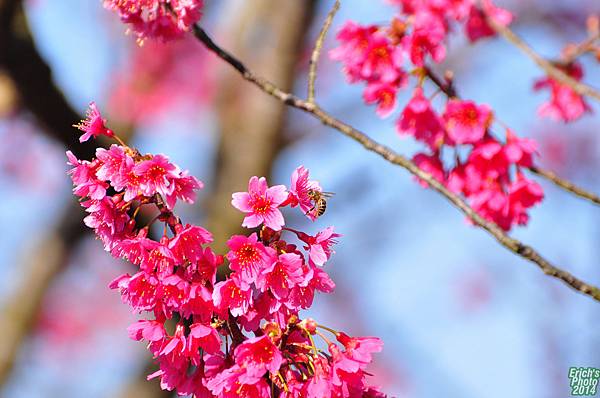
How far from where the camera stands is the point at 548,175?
1.68 metres

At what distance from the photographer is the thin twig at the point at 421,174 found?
1332mm

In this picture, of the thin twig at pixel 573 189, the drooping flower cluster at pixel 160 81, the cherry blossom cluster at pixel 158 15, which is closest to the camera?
the thin twig at pixel 573 189

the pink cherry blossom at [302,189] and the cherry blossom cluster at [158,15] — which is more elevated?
the cherry blossom cluster at [158,15]

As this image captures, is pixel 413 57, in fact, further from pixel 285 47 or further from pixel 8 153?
pixel 8 153

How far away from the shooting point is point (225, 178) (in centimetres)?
443

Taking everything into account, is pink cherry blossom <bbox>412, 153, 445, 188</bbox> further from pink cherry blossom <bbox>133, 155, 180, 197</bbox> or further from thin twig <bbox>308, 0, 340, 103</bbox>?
pink cherry blossom <bbox>133, 155, 180, 197</bbox>

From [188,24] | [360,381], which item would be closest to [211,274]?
[360,381]

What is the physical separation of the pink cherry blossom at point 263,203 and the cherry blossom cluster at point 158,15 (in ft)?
2.03

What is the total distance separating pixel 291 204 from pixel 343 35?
0.83 metres

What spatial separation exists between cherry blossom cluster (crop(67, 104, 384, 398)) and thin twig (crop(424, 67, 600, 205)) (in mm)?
556

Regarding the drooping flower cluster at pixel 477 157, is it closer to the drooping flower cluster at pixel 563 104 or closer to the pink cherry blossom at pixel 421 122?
the pink cherry blossom at pixel 421 122

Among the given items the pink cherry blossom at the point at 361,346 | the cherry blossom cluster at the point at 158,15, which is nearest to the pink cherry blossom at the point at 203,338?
the pink cherry blossom at the point at 361,346

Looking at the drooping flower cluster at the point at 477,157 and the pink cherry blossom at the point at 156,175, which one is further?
the drooping flower cluster at the point at 477,157

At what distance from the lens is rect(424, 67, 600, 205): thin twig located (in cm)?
149
